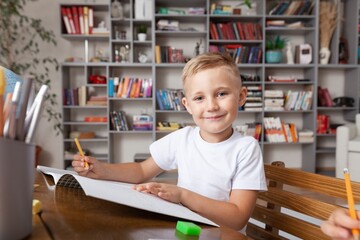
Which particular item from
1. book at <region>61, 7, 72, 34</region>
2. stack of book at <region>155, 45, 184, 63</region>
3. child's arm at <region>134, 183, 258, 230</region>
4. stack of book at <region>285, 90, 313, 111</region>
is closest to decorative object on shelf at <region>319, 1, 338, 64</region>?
stack of book at <region>285, 90, 313, 111</region>

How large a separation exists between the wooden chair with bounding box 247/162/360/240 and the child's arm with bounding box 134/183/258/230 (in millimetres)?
106

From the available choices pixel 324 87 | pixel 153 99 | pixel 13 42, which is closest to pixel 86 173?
pixel 153 99

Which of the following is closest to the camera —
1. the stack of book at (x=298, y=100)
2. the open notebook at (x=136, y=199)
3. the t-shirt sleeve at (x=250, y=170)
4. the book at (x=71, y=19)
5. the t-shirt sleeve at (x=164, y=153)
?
the open notebook at (x=136, y=199)

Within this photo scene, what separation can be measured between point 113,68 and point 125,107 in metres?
0.51

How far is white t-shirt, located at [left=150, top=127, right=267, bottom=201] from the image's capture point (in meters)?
0.90

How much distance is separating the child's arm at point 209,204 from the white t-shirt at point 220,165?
77 millimetres

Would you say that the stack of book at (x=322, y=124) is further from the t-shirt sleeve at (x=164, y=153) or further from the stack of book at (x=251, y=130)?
the t-shirt sleeve at (x=164, y=153)

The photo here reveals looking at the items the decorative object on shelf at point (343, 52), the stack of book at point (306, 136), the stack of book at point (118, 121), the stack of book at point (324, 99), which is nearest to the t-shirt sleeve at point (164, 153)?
the stack of book at point (118, 121)

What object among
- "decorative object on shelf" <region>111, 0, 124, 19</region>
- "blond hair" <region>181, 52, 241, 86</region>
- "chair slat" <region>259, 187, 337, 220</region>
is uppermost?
"decorative object on shelf" <region>111, 0, 124, 19</region>

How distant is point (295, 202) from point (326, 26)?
13.1ft

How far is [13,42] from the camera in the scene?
420 centimetres

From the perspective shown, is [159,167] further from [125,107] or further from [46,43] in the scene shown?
[46,43]

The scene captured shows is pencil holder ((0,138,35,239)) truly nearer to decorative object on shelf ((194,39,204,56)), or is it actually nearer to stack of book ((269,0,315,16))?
decorative object on shelf ((194,39,204,56))

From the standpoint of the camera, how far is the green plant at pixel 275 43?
14.3ft
